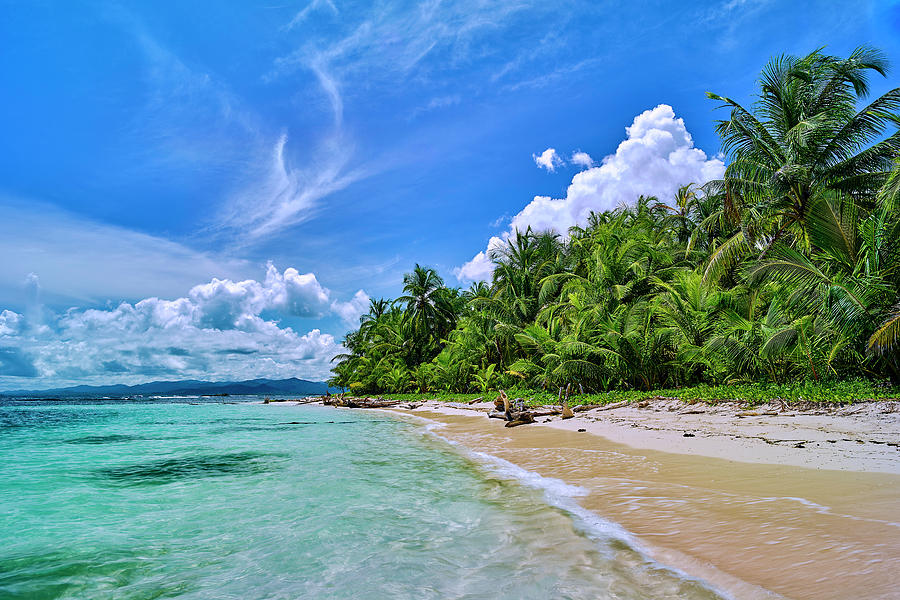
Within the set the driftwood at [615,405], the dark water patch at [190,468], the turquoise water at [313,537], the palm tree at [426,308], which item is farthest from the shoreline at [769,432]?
the palm tree at [426,308]

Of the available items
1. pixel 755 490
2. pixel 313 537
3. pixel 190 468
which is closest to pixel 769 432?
pixel 755 490

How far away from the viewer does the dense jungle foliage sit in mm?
9102

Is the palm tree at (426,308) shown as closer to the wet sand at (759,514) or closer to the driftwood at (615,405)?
the driftwood at (615,405)

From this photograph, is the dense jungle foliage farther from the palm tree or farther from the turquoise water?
the palm tree

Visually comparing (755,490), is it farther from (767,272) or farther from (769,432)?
(767,272)

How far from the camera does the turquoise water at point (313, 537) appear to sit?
10.4ft

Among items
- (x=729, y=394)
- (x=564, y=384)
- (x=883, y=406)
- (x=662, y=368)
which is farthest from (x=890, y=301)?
(x=564, y=384)

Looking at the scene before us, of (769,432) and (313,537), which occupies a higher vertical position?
(769,432)

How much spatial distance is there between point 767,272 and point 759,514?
818 cm

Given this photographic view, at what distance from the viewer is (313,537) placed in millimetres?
4305

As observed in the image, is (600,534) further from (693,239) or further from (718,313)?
(693,239)

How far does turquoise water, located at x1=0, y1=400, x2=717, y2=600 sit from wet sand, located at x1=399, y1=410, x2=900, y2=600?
368 millimetres

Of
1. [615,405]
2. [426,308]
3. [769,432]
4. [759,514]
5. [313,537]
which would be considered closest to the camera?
[759,514]

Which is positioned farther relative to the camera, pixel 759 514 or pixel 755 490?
pixel 755 490
